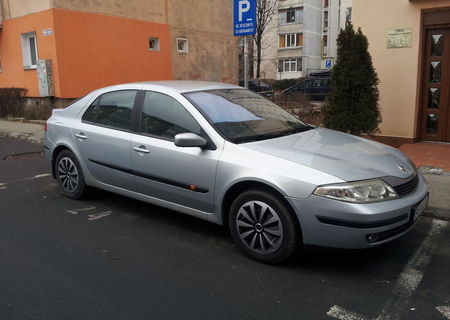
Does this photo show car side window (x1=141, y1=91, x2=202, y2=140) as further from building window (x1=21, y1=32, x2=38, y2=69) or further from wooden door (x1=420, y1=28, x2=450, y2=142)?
building window (x1=21, y1=32, x2=38, y2=69)

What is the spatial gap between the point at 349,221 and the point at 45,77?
13.2 m

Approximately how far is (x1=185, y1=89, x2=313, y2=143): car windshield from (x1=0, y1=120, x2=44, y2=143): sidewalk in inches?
289

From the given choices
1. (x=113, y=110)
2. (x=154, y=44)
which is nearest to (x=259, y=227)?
(x=113, y=110)

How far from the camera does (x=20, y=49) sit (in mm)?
15633

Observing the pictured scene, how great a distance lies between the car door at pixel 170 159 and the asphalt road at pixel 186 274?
47cm

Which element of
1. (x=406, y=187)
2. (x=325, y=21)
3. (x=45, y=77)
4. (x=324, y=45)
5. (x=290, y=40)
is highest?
(x=325, y=21)

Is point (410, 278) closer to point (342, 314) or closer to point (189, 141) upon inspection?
point (342, 314)

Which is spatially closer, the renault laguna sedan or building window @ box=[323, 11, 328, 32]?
the renault laguna sedan

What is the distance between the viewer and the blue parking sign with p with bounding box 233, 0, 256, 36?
6793mm

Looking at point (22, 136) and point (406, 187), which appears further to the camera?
point (22, 136)

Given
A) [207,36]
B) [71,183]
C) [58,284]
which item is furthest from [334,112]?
[207,36]

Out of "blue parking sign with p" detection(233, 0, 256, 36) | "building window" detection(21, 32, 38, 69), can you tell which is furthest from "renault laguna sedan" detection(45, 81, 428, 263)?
"building window" detection(21, 32, 38, 69)

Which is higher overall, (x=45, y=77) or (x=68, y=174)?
(x=45, y=77)

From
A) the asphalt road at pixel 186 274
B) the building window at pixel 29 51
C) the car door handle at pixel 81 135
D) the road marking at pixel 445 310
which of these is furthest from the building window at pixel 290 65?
the road marking at pixel 445 310
